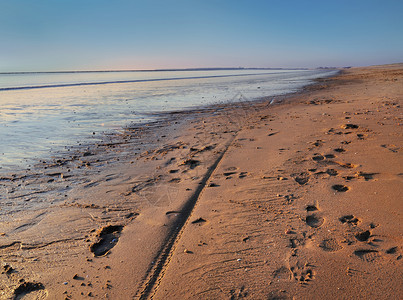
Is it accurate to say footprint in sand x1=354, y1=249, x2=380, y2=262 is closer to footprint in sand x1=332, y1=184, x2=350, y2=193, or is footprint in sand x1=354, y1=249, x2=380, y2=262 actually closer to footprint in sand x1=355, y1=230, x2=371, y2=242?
footprint in sand x1=355, y1=230, x2=371, y2=242

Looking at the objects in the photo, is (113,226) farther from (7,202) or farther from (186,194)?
(7,202)

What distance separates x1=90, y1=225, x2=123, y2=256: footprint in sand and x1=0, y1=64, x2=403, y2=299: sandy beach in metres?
0.02

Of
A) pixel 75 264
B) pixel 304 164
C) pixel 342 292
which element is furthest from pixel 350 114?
pixel 75 264

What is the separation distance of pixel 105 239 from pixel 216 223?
1.35m

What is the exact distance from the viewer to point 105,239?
3.18m

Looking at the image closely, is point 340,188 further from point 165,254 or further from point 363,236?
point 165,254

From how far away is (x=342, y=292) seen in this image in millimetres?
2160

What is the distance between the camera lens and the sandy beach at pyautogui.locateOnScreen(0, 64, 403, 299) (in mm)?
2365

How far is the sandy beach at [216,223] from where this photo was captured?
237 centimetres

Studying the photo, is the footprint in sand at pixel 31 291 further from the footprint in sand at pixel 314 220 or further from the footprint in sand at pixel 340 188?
the footprint in sand at pixel 340 188

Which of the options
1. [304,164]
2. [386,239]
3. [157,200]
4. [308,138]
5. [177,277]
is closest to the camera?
[177,277]

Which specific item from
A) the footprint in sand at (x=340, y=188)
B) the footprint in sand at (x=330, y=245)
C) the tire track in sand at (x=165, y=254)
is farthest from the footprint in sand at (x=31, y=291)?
the footprint in sand at (x=340, y=188)

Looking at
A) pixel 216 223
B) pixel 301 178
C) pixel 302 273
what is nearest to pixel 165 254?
pixel 216 223

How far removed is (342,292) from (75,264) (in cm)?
250
